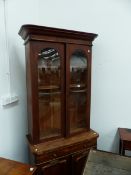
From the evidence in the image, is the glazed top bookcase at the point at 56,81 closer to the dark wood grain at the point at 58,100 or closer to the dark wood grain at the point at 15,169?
the dark wood grain at the point at 58,100

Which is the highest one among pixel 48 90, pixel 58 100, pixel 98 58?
pixel 98 58

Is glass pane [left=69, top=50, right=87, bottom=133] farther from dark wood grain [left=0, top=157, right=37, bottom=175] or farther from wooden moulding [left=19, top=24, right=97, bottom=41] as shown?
dark wood grain [left=0, top=157, right=37, bottom=175]

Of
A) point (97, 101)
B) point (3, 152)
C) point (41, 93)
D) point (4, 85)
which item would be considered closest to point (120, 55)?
point (97, 101)

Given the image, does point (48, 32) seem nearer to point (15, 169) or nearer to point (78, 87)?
point (78, 87)

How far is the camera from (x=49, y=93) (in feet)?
6.21

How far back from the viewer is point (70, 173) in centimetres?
195

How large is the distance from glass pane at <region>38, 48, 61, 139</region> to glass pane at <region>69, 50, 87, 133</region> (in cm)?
17

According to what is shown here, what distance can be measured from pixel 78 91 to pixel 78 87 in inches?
1.9

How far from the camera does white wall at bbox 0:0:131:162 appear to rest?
2078 mm

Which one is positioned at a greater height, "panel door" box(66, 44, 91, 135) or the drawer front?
"panel door" box(66, 44, 91, 135)

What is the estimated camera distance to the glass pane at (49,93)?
181cm

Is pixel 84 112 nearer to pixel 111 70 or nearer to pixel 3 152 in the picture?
pixel 111 70

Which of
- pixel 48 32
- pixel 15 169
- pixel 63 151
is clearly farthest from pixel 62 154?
pixel 48 32

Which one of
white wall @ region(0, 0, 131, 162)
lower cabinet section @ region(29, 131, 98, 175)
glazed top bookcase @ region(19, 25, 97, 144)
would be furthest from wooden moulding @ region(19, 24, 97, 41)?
lower cabinet section @ region(29, 131, 98, 175)
